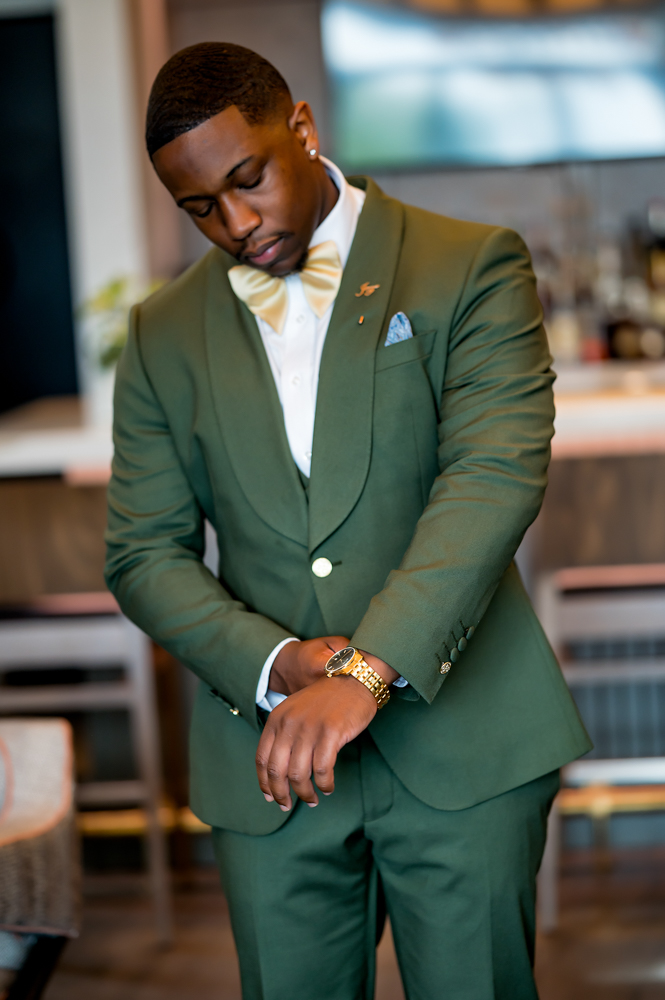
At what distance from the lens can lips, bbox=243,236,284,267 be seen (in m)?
1.09

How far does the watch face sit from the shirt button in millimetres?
168

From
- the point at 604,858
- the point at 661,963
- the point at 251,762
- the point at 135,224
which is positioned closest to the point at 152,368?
the point at 251,762

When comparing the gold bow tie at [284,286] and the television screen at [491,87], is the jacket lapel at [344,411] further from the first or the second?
the television screen at [491,87]

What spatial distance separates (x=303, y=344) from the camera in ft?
3.95

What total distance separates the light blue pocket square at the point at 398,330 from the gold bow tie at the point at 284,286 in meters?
0.09

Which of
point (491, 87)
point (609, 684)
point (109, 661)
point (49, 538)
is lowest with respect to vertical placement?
point (609, 684)

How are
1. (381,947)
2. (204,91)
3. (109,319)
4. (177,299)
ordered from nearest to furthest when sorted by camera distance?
(204,91), (177,299), (381,947), (109,319)

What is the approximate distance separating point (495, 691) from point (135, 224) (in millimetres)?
2785

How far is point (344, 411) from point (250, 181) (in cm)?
25

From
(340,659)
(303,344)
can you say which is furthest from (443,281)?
(340,659)

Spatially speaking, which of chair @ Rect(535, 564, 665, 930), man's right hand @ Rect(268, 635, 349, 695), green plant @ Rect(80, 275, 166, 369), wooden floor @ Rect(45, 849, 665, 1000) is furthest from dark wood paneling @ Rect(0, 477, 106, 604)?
man's right hand @ Rect(268, 635, 349, 695)

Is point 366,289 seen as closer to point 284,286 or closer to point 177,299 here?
Answer: point 284,286

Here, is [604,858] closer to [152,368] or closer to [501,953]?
[501,953]

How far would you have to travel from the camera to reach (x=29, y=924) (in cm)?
145
